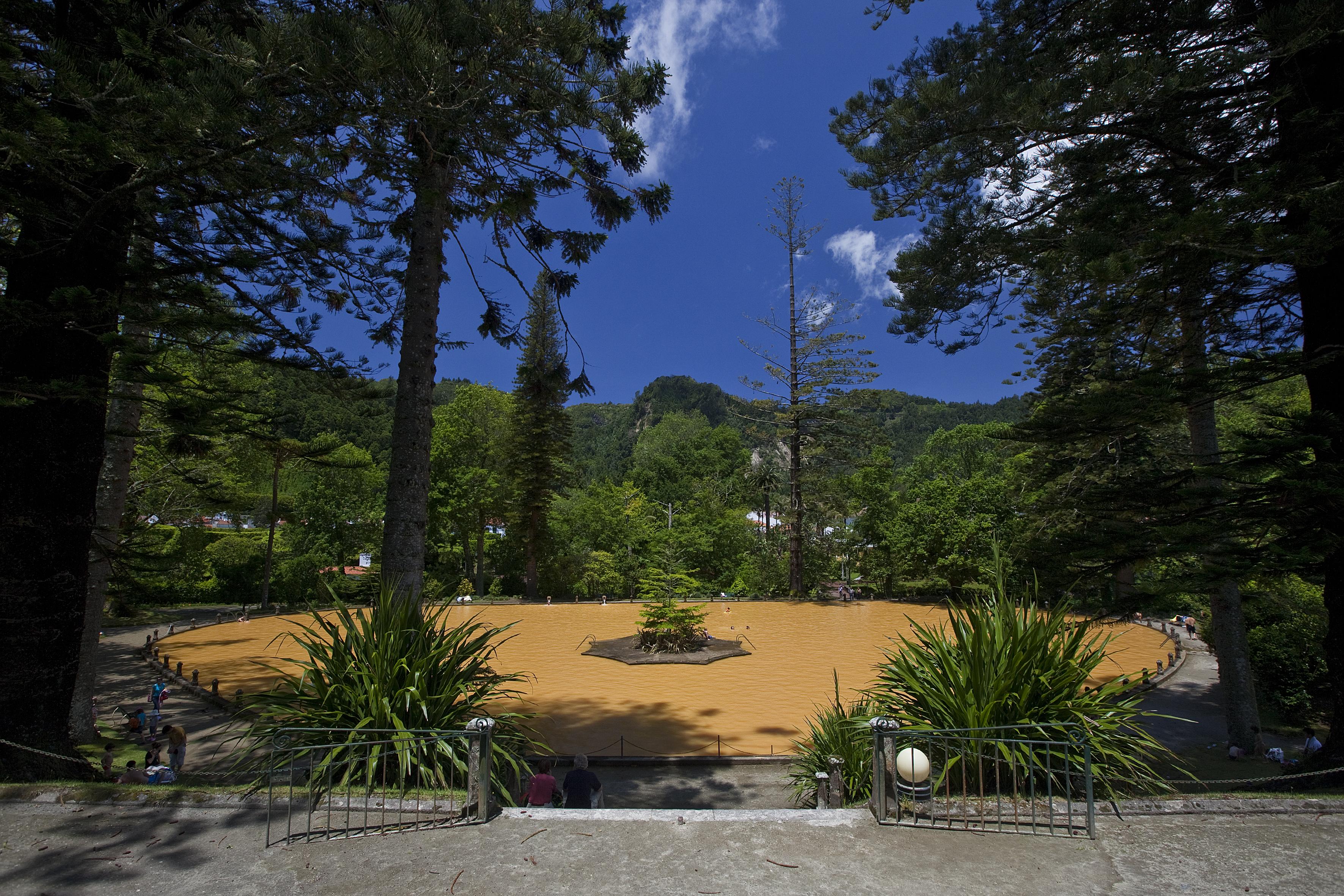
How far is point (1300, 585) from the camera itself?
40.3ft

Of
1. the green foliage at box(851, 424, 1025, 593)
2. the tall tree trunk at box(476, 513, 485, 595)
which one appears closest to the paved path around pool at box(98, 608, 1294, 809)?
the green foliage at box(851, 424, 1025, 593)

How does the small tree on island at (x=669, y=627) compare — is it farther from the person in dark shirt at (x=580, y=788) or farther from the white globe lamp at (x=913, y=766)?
the white globe lamp at (x=913, y=766)

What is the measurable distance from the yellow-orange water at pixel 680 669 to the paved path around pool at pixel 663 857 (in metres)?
1.86

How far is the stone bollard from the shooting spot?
5.48 metres

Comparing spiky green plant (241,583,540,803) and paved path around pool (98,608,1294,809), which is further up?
spiky green plant (241,583,540,803)

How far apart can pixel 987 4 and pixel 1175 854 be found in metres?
8.57

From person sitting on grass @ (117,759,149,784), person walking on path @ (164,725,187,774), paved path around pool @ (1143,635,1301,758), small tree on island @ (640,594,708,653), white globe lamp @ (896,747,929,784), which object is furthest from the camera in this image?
small tree on island @ (640,594,708,653)

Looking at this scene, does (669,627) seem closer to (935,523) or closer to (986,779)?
(986,779)

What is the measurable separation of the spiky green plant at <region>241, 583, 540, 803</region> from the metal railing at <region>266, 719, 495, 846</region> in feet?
0.09

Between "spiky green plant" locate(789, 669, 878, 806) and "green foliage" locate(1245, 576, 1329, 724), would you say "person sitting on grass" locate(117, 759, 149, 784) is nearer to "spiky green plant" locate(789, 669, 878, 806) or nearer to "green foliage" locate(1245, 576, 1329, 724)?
"spiky green plant" locate(789, 669, 878, 806)

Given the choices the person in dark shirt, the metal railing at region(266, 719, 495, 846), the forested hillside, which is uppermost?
the forested hillside

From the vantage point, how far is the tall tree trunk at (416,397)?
588 centimetres

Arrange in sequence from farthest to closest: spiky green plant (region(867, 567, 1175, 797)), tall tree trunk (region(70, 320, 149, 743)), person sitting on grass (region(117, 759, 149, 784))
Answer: tall tree trunk (region(70, 320, 149, 743)) → person sitting on grass (region(117, 759, 149, 784)) → spiky green plant (region(867, 567, 1175, 797))

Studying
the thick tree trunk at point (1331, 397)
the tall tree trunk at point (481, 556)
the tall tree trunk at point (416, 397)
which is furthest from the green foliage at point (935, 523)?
the tall tree trunk at point (416, 397)
